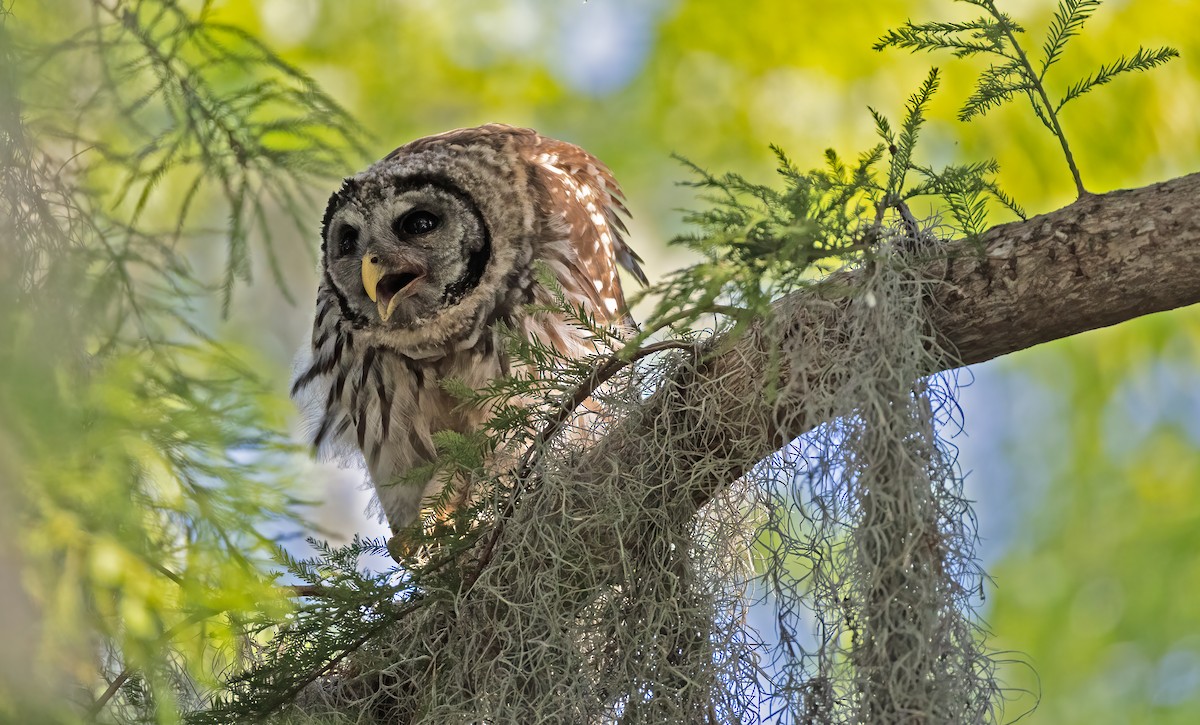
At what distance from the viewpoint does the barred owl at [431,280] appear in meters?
3.57

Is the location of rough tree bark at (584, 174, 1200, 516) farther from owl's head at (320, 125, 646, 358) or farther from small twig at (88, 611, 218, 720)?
owl's head at (320, 125, 646, 358)

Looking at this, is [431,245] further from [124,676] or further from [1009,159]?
[1009,159]

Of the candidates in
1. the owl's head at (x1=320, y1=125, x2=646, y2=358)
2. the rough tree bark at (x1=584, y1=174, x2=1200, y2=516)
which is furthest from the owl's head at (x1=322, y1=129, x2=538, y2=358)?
the rough tree bark at (x1=584, y1=174, x2=1200, y2=516)

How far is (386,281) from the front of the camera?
3.68m


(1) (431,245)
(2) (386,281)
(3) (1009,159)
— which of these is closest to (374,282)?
(2) (386,281)

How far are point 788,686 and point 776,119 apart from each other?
4172mm

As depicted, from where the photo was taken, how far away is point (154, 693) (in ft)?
7.37

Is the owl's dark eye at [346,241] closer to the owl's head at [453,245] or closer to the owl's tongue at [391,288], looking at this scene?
the owl's head at [453,245]

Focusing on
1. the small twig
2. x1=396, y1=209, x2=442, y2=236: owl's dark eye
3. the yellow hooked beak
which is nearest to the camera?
the small twig

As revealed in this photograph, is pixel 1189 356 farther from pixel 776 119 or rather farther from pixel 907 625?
pixel 907 625

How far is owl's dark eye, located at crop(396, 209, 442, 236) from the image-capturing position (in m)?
3.70

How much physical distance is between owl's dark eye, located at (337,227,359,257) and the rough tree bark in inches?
65.6

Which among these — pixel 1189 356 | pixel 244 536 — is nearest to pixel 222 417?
pixel 244 536

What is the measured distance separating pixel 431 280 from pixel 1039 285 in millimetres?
1970
